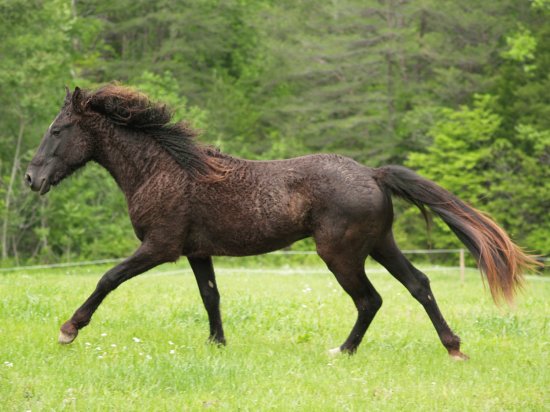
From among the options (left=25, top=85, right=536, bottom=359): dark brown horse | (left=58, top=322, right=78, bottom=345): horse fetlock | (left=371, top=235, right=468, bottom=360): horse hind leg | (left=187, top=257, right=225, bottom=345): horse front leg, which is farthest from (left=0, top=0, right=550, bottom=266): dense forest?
(left=58, top=322, right=78, bottom=345): horse fetlock

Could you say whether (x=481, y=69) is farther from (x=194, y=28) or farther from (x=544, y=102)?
(x=194, y=28)

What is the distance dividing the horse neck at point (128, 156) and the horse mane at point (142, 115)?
0.08m

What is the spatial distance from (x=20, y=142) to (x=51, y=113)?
76.4 inches

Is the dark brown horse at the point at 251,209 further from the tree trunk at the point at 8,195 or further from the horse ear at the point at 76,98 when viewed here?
the tree trunk at the point at 8,195

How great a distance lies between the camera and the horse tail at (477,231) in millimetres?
7352

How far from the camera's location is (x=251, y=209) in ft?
24.2

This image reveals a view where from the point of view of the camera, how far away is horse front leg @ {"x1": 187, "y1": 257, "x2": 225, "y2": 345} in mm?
7793

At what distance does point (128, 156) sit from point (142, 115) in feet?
1.39

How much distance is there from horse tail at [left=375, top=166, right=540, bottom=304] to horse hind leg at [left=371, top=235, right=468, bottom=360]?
0.49m

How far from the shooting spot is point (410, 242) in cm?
3969

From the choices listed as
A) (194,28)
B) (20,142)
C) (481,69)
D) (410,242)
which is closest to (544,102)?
(481,69)

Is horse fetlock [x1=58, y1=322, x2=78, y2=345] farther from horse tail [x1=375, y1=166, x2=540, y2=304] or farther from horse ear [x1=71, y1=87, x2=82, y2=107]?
horse tail [x1=375, y1=166, x2=540, y2=304]

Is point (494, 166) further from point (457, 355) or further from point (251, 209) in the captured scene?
point (251, 209)

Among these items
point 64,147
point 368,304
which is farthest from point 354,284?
point 64,147
